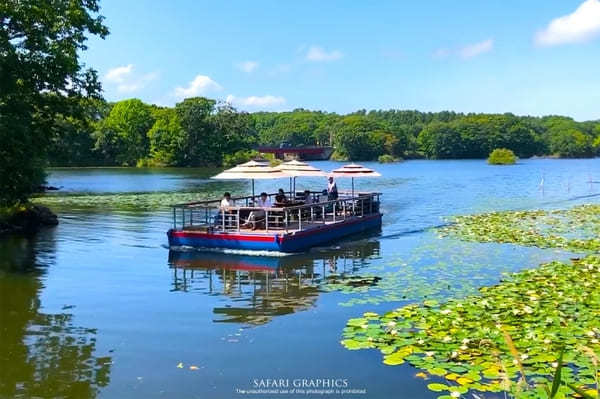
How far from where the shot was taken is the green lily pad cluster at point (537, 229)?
75.6ft

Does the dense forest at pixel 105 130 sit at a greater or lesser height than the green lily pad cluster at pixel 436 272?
greater

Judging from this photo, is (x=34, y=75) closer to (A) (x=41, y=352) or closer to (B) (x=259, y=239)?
(B) (x=259, y=239)

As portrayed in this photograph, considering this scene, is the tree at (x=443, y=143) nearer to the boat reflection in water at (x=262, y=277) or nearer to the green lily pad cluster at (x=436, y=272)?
Answer: the green lily pad cluster at (x=436, y=272)

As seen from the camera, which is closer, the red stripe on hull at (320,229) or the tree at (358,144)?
the red stripe on hull at (320,229)

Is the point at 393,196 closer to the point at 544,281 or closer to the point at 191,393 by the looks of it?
the point at 544,281

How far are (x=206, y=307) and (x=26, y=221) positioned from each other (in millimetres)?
18825

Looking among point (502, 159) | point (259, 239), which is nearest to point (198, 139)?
point (502, 159)

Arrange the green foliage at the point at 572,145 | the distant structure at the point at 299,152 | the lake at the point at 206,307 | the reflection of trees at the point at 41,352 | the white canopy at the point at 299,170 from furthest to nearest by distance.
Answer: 1. the green foliage at the point at 572,145
2. the distant structure at the point at 299,152
3. the white canopy at the point at 299,170
4. the lake at the point at 206,307
5. the reflection of trees at the point at 41,352

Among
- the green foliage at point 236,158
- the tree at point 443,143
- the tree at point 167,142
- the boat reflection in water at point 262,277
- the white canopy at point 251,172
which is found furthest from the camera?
the tree at point 443,143

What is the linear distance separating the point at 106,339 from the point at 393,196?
40532 millimetres

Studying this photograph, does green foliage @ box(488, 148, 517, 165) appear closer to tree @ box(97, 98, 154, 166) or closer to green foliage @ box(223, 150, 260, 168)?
green foliage @ box(223, 150, 260, 168)

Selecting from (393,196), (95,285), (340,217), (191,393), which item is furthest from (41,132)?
(393,196)

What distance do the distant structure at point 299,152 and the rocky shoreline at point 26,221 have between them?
380ft

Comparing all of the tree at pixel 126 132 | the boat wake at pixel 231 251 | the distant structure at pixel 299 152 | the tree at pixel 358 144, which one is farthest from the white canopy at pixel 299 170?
the tree at pixel 358 144
